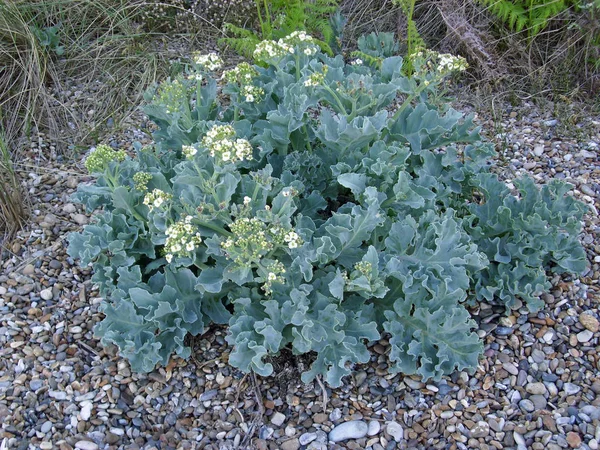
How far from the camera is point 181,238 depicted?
2.44 meters

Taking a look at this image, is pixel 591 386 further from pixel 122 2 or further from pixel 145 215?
pixel 122 2

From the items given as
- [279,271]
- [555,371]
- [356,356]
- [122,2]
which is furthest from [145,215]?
[122,2]

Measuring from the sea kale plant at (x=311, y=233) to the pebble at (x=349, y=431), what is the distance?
18 centimetres

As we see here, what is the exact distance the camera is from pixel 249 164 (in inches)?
116

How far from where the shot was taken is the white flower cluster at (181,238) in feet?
7.95

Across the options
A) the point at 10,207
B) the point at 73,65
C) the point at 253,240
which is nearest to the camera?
the point at 253,240

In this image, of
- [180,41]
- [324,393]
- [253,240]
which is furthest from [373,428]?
[180,41]

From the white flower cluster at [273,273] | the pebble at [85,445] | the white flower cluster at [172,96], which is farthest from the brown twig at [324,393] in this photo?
the white flower cluster at [172,96]

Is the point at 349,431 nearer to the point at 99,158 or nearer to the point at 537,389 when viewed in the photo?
the point at 537,389

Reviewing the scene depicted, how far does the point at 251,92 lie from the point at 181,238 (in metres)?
0.95

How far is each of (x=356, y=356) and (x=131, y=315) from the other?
95cm

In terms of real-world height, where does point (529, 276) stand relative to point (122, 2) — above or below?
below

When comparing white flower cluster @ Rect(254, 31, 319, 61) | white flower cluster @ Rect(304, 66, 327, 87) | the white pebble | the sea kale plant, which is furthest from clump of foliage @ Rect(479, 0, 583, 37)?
the white pebble

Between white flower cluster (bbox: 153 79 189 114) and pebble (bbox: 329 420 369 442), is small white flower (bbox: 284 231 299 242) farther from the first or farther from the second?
white flower cluster (bbox: 153 79 189 114)
